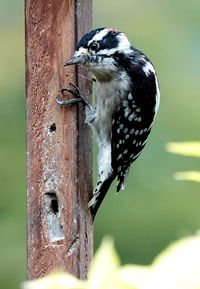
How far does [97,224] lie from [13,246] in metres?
0.83

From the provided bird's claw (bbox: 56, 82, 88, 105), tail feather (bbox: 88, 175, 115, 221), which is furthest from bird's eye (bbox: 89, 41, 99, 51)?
tail feather (bbox: 88, 175, 115, 221)

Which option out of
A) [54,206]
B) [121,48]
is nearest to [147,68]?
[121,48]

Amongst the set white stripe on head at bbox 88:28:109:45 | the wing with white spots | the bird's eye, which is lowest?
the wing with white spots

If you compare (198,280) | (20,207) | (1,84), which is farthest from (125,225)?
(198,280)

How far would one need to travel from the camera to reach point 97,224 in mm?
5914

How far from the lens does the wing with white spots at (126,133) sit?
11.6 ft

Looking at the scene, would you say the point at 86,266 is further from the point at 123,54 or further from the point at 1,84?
the point at 1,84

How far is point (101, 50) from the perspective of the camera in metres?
3.39

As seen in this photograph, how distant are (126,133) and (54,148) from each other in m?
0.53

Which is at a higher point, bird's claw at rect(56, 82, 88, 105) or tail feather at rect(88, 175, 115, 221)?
bird's claw at rect(56, 82, 88, 105)

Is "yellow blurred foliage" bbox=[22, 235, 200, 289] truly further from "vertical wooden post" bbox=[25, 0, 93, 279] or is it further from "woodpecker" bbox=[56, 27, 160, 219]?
"woodpecker" bbox=[56, 27, 160, 219]

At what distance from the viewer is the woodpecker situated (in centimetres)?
344

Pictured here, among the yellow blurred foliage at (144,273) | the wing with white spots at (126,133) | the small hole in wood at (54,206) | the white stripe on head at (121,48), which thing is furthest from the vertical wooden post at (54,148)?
the yellow blurred foliage at (144,273)

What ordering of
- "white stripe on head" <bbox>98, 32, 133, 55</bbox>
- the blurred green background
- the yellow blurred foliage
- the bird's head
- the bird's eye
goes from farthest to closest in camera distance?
the blurred green background, "white stripe on head" <bbox>98, 32, 133, 55</bbox>, the bird's eye, the bird's head, the yellow blurred foliage
